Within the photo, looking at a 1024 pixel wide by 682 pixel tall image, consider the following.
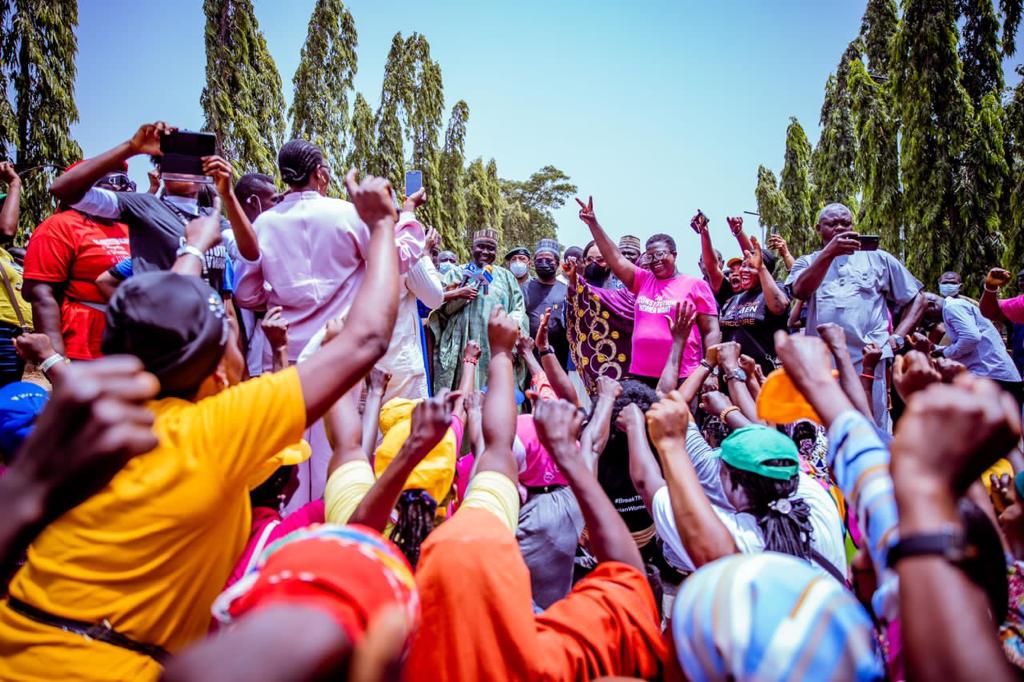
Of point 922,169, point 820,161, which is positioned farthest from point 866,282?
point 820,161

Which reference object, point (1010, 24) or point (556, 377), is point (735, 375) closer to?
point (556, 377)

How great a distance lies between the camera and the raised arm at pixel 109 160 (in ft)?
9.62

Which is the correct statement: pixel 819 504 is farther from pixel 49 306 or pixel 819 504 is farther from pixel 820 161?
pixel 820 161

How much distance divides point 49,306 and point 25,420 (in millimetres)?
1157

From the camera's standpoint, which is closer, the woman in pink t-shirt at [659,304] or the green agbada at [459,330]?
the woman in pink t-shirt at [659,304]

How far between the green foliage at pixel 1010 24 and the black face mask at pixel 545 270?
1380 cm

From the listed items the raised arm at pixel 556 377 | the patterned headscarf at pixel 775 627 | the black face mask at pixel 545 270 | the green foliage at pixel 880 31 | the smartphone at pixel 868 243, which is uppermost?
the green foliage at pixel 880 31

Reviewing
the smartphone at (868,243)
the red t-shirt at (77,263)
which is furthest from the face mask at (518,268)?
the red t-shirt at (77,263)

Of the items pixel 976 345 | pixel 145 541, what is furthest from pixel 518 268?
pixel 145 541

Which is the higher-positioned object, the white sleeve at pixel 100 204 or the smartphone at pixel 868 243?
the smartphone at pixel 868 243

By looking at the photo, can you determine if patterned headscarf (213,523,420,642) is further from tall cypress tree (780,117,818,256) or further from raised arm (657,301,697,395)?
tall cypress tree (780,117,818,256)

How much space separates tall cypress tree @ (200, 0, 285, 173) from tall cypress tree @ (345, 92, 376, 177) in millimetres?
6570

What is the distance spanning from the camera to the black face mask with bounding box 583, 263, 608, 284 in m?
7.49

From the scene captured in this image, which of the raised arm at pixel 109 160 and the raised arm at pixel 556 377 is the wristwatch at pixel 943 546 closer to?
the raised arm at pixel 556 377
